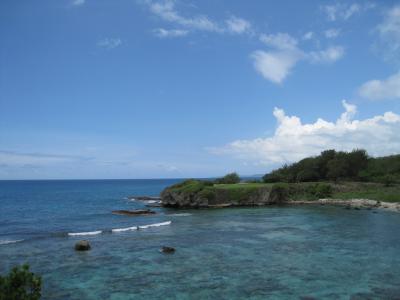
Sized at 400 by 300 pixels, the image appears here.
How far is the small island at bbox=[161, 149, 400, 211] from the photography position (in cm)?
8325

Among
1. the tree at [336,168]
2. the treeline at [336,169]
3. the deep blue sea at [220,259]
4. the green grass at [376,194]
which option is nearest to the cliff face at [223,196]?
the green grass at [376,194]

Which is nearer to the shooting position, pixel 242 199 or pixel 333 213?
pixel 333 213

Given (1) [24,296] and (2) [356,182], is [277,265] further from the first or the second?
(2) [356,182]

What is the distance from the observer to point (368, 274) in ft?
90.8

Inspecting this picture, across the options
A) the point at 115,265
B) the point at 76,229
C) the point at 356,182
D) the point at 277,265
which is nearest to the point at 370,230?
the point at 277,265

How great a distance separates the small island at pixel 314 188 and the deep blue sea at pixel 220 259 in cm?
2440

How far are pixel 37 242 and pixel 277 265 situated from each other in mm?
29134

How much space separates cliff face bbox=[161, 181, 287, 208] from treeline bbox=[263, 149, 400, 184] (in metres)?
20.5

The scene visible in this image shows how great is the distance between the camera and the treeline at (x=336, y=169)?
104 metres

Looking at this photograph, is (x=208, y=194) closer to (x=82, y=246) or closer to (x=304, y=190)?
(x=304, y=190)

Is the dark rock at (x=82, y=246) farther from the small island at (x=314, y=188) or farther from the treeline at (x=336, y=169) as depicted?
the treeline at (x=336, y=169)

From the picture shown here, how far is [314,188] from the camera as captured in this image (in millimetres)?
91125

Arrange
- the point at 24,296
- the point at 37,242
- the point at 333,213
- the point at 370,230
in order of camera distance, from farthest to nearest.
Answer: the point at 333,213 → the point at 370,230 → the point at 37,242 → the point at 24,296

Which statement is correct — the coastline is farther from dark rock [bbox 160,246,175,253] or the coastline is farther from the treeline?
dark rock [bbox 160,246,175,253]
